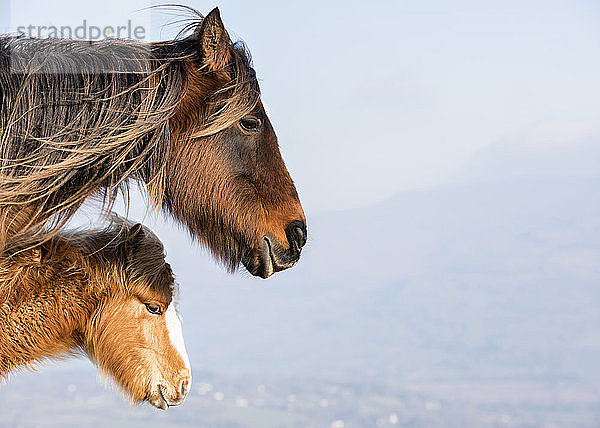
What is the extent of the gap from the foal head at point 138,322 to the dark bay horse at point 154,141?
6.9 inches

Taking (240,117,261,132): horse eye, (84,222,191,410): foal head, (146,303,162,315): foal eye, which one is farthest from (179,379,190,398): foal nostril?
(240,117,261,132): horse eye

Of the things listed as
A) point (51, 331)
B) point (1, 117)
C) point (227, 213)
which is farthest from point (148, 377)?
point (1, 117)

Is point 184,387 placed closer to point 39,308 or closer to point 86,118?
point 39,308

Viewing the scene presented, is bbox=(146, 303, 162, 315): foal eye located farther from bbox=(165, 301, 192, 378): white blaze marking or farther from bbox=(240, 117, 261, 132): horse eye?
bbox=(240, 117, 261, 132): horse eye

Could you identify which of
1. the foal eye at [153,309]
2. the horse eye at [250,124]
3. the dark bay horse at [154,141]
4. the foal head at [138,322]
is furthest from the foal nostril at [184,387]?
the horse eye at [250,124]

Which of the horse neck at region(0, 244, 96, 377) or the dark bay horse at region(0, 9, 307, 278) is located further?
the horse neck at region(0, 244, 96, 377)

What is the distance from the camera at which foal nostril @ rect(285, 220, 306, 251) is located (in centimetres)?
84

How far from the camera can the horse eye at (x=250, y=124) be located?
33.5 inches

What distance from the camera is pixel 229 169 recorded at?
0.84 meters

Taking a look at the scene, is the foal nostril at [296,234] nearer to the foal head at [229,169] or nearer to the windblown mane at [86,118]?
the foal head at [229,169]

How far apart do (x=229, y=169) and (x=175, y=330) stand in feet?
1.24

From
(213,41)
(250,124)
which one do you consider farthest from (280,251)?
(213,41)

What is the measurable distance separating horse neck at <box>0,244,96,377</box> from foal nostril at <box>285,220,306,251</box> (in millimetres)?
380

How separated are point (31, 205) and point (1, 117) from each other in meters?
0.11
